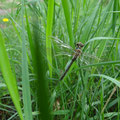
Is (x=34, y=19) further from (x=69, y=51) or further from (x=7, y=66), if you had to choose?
(x=69, y=51)

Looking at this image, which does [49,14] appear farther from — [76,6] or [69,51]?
[76,6]

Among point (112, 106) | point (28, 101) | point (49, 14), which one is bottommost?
point (112, 106)

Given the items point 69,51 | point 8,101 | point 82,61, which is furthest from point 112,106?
point 8,101

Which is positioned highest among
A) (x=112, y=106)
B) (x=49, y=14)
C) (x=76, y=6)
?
(x=76, y=6)

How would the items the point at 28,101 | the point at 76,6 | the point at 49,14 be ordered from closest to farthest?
the point at 28,101 < the point at 49,14 < the point at 76,6

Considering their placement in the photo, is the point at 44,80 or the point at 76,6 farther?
the point at 76,6

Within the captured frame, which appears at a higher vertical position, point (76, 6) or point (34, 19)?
point (76, 6)

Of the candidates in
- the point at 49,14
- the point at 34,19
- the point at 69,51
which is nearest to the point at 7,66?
the point at 34,19

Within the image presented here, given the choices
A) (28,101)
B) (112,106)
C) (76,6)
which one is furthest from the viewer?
(76,6)

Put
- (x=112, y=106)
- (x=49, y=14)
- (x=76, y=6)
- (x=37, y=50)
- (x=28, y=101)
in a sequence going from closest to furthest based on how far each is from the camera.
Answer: (x=37, y=50)
(x=28, y=101)
(x=49, y=14)
(x=112, y=106)
(x=76, y=6)
